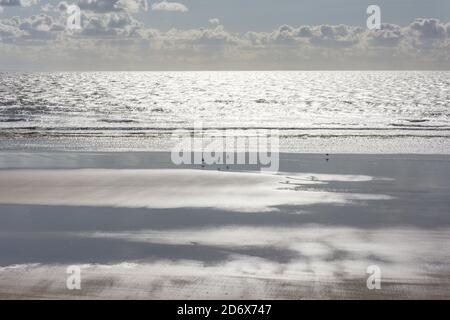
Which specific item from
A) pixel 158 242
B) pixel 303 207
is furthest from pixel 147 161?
pixel 158 242

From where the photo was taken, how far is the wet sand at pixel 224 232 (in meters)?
11.0

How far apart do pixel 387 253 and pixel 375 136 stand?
28.9 m

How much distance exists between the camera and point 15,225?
1549 cm

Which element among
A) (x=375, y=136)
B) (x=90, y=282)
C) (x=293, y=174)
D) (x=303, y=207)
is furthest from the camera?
(x=375, y=136)

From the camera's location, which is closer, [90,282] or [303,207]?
[90,282]

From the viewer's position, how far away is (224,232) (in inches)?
582

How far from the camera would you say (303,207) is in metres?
17.8

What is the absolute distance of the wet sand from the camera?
11.0 metres

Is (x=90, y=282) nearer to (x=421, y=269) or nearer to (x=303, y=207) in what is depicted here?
(x=421, y=269)

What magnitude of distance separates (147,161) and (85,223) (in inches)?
500

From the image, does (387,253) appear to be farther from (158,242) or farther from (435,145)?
(435,145)

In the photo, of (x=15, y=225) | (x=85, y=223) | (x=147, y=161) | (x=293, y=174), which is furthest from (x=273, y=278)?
(x=147, y=161)

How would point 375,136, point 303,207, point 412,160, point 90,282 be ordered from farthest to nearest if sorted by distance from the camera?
point 375,136 → point 412,160 → point 303,207 → point 90,282

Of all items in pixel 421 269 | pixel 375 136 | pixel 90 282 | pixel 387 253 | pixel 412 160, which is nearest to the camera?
pixel 90 282
